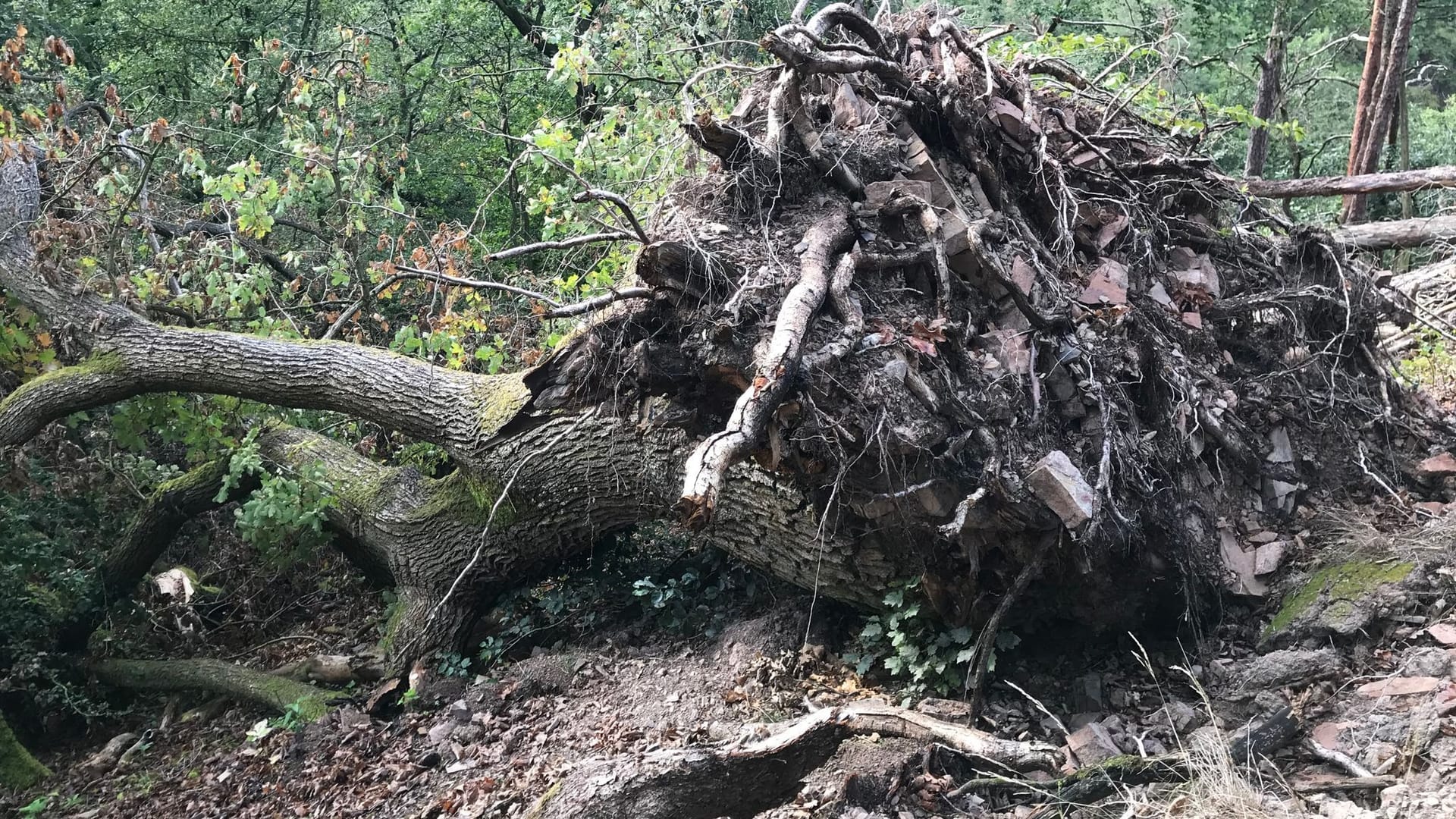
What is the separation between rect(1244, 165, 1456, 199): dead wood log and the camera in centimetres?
637

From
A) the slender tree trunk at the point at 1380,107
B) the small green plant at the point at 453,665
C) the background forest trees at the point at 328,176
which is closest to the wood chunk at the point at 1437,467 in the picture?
the background forest trees at the point at 328,176

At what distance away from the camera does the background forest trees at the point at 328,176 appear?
6.14 metres

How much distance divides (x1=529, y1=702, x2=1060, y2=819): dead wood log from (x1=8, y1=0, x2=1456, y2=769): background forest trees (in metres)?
1.73

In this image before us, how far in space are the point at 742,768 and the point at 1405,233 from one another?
20.2 ft

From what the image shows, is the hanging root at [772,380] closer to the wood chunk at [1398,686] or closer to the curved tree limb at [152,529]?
the wood chunk at [1398,686]

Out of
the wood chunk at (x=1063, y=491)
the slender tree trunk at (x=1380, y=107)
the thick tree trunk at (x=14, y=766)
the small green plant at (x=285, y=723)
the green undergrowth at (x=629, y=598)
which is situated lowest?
the thick tree trunk at (x=14, y=766)

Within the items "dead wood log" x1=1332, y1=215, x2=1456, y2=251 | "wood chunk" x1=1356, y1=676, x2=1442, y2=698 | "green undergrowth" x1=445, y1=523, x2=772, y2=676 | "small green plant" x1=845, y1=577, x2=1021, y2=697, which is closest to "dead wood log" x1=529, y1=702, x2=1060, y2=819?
"small green plant" x1=845, y1=577, x2=1021, y2=697

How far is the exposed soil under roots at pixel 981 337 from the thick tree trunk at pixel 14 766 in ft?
14.7

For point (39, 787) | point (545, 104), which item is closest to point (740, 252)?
point (39, 787)

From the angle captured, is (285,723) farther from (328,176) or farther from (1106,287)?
(1106,287)

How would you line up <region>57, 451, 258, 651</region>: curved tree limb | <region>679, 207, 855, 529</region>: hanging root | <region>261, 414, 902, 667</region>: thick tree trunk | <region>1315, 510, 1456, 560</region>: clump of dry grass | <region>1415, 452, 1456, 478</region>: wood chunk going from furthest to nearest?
<region>57, 451, 258, 651</region>: curved tree limb, <region>1415, 452, 1456, 478</region>: wood chunk, <region>261, 414, 902, 667</region>: thick tree trunk, <region>1315, 510, 1456, 560</region>: clump of dry grass, <region>679, 207, 855, 529</region>: hanging root

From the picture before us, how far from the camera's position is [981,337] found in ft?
13.0

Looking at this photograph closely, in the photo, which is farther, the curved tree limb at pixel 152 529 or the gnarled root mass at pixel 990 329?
the curved tree limb at pixel 152 529

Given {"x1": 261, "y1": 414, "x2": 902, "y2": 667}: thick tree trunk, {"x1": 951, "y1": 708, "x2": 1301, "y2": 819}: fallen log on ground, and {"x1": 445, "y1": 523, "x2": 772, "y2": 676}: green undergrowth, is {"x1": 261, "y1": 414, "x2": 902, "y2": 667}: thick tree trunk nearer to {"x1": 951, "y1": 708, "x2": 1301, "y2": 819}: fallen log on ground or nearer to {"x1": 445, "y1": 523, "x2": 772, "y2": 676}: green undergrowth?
{"x1": 445, "y1": 523, "x2": 772, "y2": 676}: green undergrowth
